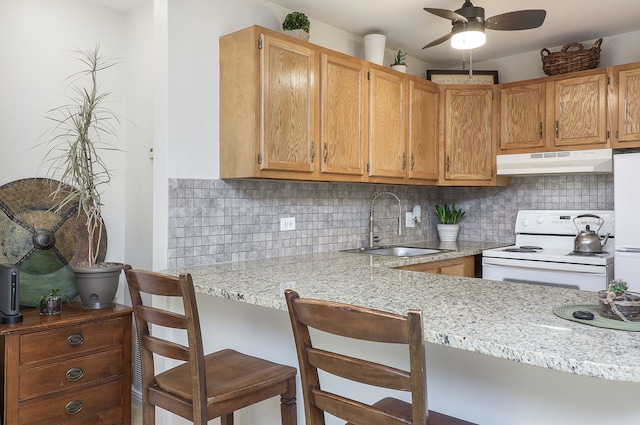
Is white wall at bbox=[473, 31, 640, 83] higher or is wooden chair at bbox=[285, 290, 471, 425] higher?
white wall at bbox=[473, 31, 640, 83]

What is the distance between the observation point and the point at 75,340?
242cm

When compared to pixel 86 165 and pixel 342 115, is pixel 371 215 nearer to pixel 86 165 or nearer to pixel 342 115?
pixel 342 115

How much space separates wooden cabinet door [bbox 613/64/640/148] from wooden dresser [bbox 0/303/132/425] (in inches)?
132

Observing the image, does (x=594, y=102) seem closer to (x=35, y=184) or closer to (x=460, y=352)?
(x=460, y=352)

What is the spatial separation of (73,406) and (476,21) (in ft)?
9.65

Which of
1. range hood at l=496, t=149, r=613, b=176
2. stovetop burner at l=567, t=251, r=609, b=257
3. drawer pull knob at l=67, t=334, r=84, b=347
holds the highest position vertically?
range hood at l=496, t=149, r=613, b=176

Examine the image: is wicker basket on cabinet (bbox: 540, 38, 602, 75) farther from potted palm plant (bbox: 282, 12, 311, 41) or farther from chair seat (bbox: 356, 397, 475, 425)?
chair seat (bbox: 356, 397, 475, 425)

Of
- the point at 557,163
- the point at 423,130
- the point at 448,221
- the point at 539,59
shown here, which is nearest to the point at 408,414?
the point at 423,130

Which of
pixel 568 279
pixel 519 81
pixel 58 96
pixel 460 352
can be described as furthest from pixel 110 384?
pixel 519 81

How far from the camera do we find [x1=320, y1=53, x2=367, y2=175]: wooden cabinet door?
2.74 m

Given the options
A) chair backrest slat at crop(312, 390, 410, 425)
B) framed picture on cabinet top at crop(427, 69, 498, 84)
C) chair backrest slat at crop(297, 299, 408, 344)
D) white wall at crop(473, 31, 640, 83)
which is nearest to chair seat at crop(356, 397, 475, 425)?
chair backrest slat at crop(312, 390, 410, 425)

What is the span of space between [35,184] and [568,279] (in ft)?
11.2

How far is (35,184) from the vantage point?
2.75 meters

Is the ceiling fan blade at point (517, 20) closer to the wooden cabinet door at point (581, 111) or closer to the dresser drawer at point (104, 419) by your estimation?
the wooden cabinet door at point (581, 111)
